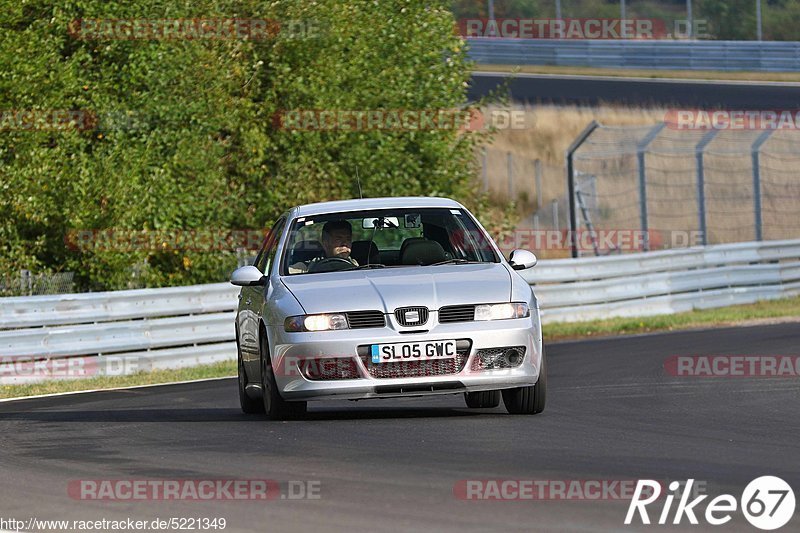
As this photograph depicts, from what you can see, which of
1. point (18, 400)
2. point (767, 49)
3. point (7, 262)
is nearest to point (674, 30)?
point (767, 49)

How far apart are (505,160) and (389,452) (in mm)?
36255

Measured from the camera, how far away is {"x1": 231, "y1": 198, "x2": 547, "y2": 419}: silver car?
10.2 metres

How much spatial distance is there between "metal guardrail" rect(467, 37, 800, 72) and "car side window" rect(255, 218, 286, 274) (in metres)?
36.7

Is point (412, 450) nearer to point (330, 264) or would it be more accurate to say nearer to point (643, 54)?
point (330, 264)

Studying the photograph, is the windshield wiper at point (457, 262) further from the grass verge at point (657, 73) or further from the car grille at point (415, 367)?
the grass verge at point (657, 73)

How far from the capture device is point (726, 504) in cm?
675

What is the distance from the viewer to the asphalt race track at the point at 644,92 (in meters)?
44.2

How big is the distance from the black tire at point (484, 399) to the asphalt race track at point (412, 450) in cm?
21

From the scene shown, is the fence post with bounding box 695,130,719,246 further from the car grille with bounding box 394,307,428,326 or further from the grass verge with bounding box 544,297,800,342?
the car grille with bounding box 394,307,428,326

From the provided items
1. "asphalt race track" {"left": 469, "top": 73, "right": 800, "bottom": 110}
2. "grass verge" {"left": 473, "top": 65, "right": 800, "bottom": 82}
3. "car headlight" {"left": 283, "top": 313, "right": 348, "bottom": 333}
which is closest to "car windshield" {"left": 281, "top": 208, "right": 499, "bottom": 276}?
"car headlight" {"left": 283, "top": 313, "right": 348, "bottom": 333}

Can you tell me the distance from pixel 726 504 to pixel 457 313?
3.73 meters

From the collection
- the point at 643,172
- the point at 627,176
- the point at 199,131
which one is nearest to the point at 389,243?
the point at 199,131

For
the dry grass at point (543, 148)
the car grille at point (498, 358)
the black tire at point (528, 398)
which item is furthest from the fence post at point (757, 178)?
the car grille at point (498, 358)

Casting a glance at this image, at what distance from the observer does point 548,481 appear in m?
7.52
